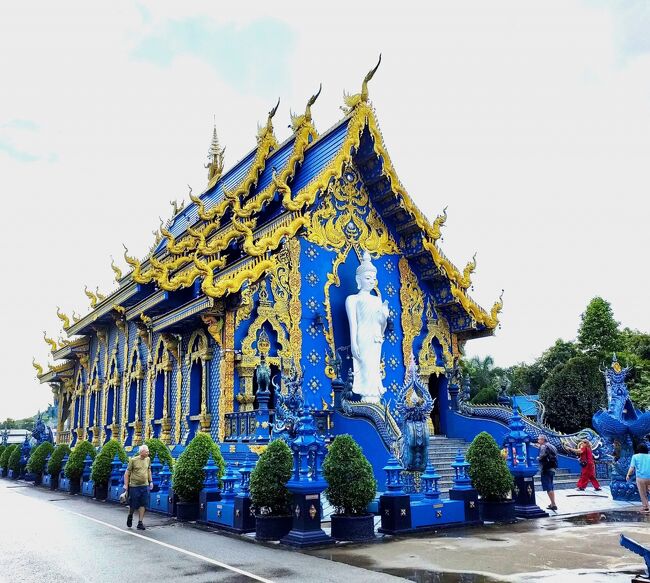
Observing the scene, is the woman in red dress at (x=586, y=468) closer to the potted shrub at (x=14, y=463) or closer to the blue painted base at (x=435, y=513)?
the blue painted base at (x=435, y=513)

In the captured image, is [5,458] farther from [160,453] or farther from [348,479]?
[348,479]

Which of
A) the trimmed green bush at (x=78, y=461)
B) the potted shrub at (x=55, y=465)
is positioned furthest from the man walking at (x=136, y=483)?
the potted shrub at (x=55, y=465)

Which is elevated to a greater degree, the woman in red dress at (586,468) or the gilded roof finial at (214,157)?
the gilded roof finial at (214,157)

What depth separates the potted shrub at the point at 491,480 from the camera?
993 centimetres

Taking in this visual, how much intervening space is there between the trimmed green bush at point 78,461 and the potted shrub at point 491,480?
11.8 metres

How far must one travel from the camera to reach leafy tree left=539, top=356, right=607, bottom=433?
2911 centimetres

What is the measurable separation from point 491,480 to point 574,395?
70.0 ft

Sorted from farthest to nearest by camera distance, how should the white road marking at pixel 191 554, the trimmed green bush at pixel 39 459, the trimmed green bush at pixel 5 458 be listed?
the trimmed green bush at pixel 5 458, the trimmed green bush at pixel 39 459, the white road marking at pixel 191 554

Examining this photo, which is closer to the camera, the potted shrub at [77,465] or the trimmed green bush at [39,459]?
the potted shrub at [77,465]

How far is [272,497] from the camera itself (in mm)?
8797

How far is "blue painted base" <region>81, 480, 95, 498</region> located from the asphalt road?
484cm

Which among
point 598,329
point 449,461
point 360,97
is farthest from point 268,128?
point 598,329

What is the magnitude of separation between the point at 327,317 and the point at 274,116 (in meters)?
8.02

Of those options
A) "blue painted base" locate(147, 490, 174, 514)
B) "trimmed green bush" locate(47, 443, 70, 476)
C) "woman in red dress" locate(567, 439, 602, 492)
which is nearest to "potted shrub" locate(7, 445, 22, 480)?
"trimmed green bush" locate(47, 443, 70, 476)
